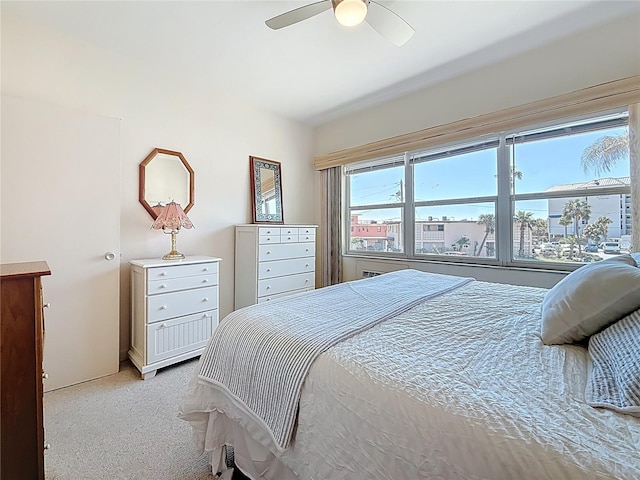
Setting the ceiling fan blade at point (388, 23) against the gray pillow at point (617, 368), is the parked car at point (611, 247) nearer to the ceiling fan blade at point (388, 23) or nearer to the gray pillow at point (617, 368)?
the gray pillow at point (617, 368)

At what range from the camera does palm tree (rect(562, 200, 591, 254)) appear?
2.47 metres

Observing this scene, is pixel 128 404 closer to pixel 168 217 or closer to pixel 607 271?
pixel 168 217

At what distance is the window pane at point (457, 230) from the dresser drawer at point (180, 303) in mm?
2284

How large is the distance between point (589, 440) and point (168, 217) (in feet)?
9.23

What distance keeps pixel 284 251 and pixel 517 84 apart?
2.74 metres

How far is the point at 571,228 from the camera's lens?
2543 millimetres

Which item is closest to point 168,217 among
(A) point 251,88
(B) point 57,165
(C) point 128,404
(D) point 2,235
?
(B) point 57,165

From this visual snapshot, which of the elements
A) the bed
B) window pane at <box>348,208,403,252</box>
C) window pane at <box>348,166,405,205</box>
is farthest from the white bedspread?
window pane at <box>348,166,405,205</box>

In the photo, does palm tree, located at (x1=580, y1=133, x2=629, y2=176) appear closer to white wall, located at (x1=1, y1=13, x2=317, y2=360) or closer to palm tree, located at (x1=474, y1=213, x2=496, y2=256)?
palm tree, located at (x1=474, y1=213, x2=496, y2=256)

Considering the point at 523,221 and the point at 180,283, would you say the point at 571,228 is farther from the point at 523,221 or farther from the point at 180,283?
the point at 180,283

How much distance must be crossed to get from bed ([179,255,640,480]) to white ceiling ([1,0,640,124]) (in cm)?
203

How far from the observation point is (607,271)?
1.06m

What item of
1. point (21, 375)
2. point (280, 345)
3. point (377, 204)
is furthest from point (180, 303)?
point (377, 204)

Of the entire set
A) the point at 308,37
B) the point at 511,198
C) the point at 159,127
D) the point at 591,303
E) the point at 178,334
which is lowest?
the point at 178,334
